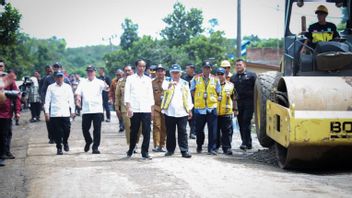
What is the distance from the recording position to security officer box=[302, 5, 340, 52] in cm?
1224

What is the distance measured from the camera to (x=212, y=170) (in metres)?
11.0

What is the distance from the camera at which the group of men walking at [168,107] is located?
13.2 metres

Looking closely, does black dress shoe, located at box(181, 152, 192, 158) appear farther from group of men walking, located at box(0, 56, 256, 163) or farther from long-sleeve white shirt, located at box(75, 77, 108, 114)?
long-sleeve white shirt, located at box(75, 77, 108, 114)

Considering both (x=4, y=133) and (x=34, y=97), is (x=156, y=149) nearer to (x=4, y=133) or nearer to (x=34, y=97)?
(x=4, y=133)

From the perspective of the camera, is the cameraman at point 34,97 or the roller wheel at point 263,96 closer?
the roller wheel at point 263,96

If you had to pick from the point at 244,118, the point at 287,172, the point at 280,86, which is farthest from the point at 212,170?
the point at 244,118

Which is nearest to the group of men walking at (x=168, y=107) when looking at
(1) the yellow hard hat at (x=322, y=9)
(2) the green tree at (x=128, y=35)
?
(1) the yellow hard hat at (x=322, y=9)

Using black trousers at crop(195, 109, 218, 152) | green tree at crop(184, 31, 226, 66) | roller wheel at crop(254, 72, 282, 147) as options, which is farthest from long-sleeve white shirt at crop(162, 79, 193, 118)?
green tree at crop(184, 31, 226, 66)

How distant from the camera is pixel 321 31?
12359 millimetres

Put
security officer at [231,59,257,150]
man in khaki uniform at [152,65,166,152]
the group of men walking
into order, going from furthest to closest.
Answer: security officer at [231,59,257,150] < man in khaki uniform at [152,65,166,152] < the group of men walking

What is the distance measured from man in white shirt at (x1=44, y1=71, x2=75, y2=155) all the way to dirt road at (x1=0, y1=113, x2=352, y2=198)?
0.51 metres

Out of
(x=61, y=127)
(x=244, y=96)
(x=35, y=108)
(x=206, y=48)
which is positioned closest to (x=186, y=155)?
(x=244, y=96)

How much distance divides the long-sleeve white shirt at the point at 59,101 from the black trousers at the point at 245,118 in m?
3.86

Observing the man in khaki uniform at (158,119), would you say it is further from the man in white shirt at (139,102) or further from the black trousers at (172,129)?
the man in white shirt at (139,102)
